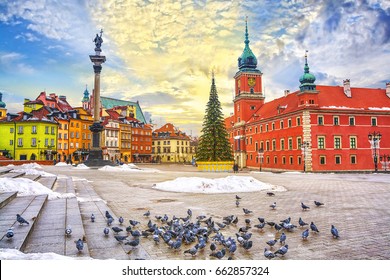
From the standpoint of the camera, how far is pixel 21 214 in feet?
20.2

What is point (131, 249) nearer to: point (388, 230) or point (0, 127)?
point (388, 230)

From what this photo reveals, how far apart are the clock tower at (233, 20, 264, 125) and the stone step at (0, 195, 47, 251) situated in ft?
180

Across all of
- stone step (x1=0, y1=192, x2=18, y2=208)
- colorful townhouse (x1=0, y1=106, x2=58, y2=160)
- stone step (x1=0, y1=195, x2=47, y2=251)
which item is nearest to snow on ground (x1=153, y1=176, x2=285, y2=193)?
stone step (x1=0, y1=195, x2=47, y2=251)

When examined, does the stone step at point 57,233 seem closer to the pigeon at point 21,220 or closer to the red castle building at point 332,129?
the pigeon at point 21,220

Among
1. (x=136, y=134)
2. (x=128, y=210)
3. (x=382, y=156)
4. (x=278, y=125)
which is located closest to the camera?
(x=128, y=210)

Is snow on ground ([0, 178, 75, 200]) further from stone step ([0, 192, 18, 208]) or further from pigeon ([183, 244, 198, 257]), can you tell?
pigeon ([183, 244, 198, 257])

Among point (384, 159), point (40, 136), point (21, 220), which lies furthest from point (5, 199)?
point (40, 136)

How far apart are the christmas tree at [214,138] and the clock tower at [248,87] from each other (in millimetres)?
22649

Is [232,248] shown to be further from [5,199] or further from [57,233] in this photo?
[5,199]

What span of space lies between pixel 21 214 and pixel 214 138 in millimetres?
32572
